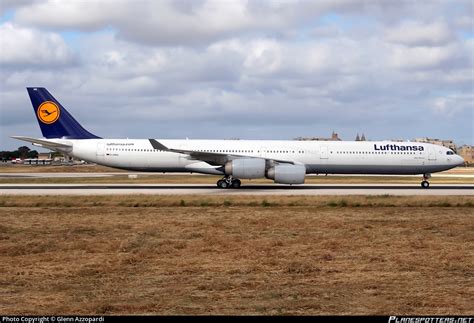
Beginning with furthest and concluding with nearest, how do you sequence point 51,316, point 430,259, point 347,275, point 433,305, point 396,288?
point 430,259, point 347,275, point 396,288, point 433,305, point 51,316

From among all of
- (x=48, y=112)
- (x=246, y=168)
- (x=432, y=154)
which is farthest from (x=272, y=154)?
(x=48, y=112)

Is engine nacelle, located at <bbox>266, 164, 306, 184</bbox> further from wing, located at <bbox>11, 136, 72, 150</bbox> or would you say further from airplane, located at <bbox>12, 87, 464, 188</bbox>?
wing, located at <bbox>11, 136, 72, 150</bbox>

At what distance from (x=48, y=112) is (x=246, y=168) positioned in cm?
1493

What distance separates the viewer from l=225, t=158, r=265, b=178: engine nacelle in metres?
32.9

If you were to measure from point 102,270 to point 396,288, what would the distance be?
18.1 feet

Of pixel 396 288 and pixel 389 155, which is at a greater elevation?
pixel 389 155

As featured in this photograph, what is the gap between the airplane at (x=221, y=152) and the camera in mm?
35812

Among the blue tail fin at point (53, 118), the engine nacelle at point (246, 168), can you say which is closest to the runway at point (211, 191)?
the engine nacelle at point (246, 168)

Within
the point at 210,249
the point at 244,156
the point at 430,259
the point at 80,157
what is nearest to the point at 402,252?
the point at 430,259

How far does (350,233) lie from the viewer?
51.8 ft

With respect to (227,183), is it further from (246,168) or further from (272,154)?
(272,154)

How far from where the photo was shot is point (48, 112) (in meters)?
37.9

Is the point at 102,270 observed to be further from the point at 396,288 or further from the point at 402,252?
the point at 402,252

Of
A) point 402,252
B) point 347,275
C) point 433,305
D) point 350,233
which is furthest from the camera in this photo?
point 350,233
